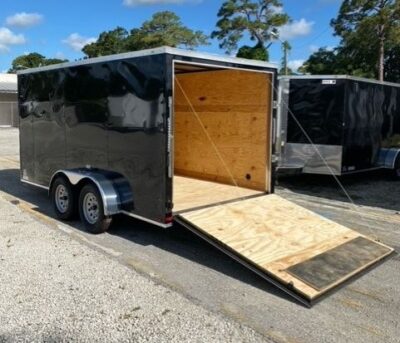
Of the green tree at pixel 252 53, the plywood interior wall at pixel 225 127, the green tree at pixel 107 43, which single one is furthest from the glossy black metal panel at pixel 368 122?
the green tree at pixel 107 43

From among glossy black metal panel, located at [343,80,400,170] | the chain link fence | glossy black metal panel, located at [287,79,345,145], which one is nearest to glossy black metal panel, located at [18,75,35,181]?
glossy black metal panel, located at [287,79,345,145]

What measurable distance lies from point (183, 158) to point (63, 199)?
2717 millimetres

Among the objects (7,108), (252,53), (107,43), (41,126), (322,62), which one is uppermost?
(107,43)

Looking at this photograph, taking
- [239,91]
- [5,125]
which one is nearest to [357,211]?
[239,91]

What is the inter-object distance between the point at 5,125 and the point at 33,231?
108ft

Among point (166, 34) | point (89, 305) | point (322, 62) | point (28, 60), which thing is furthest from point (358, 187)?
point (28, 60)

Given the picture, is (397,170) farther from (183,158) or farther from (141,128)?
(141,128)

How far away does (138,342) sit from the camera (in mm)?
3672

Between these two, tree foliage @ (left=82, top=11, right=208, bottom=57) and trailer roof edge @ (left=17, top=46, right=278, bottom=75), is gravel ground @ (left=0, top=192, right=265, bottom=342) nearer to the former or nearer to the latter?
trailer roof edge @ (left=17, top=46, right=278, bottom=75)

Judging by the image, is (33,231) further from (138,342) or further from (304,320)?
(304,320)

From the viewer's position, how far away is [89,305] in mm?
4328

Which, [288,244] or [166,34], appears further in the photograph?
[166,34]

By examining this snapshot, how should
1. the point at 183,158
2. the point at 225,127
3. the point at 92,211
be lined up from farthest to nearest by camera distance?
the point at 183,158 < the point at 225,127 < the point at 92,211

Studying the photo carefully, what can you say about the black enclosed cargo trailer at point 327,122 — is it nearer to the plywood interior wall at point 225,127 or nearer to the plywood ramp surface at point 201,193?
the plywood interior wall at point 225,127
